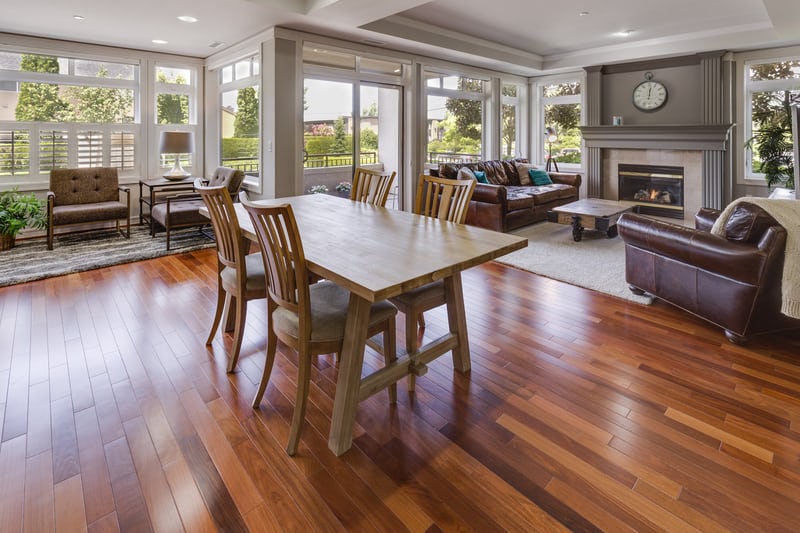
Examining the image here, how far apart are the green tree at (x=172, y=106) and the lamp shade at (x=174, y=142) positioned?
35.1 inches

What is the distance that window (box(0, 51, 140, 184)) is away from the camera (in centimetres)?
539

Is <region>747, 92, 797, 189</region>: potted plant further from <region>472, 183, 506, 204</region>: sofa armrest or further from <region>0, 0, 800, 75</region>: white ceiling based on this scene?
<region>472, 183, 506, 204</region>: sofa armrest

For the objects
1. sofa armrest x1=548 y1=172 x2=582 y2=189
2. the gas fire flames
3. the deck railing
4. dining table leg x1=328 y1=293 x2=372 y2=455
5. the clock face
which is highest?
the clock face

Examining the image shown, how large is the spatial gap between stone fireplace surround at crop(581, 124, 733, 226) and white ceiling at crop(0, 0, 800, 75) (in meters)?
1.10

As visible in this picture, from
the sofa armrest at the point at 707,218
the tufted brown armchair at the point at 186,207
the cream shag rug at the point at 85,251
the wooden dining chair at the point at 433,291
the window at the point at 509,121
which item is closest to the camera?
the wooden dining chair at the point at 433,291

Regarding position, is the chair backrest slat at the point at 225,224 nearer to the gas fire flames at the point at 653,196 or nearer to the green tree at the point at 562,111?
the gas fire flames at the point at 653,196

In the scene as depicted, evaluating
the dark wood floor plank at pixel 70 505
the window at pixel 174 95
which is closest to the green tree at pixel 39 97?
the window at pixel 174 95

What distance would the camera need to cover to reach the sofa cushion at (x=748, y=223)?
A: 264 cm

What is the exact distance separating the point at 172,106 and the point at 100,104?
893mm

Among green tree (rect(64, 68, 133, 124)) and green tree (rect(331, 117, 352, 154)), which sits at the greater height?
green tree (rect(64, 68, 133, 124))

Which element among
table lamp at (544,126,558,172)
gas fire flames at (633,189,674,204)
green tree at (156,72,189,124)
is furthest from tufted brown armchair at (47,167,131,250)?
gas fire flames at (633,189,674,204)

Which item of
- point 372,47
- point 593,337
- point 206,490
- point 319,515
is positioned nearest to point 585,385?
point 593,337

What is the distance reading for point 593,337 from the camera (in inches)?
115

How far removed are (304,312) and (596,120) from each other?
754cm
